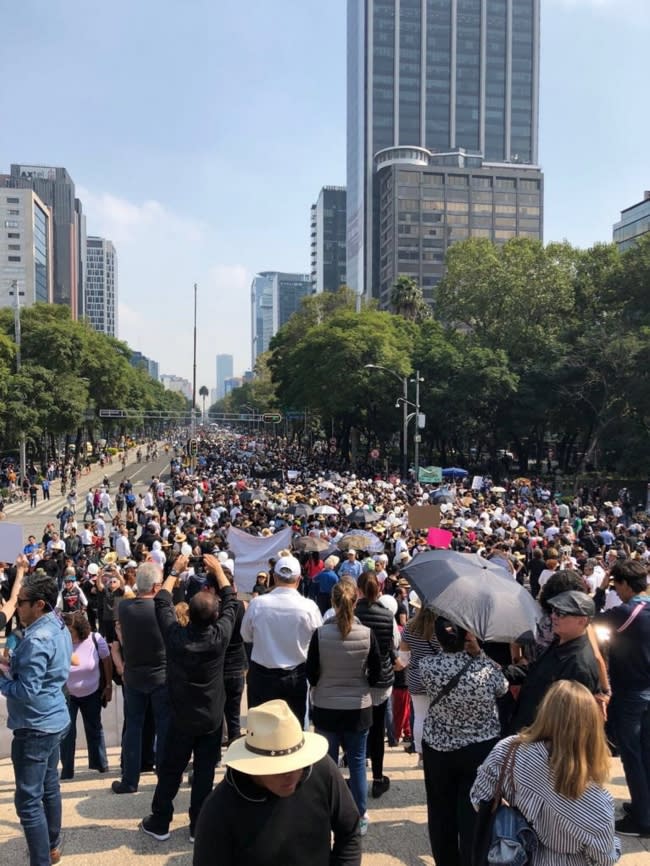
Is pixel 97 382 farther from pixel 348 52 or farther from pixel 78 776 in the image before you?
pixel 348 52

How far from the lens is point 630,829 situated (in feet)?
15.1

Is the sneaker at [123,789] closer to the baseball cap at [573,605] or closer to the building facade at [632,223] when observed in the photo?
the baseball cap at [573,605]

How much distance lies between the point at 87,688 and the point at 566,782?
420 centimetres

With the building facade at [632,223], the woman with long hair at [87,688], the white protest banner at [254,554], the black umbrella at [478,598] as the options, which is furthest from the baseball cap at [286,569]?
the building facade at [632,223]

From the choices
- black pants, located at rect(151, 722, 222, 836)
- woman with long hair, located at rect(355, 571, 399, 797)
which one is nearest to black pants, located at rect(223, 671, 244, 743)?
woman with long hair, located at rect(355, 571, 399, 797)

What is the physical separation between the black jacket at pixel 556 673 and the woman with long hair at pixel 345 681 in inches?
38.7

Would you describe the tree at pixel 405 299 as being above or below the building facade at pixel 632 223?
below

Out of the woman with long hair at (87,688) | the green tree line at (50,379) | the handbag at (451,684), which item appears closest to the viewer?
the handbag at (451,684)

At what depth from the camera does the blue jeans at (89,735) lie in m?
5.80

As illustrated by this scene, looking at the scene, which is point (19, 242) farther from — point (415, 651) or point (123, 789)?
point (415, 651)

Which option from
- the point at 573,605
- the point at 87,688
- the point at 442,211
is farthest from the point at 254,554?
the point at 442,211

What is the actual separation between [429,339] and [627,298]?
13.0 m

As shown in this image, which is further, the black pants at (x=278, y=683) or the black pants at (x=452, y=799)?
the black pants at (x=278, y=683)

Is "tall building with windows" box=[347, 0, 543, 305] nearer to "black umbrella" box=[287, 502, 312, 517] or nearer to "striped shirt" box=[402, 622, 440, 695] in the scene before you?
"black umbrella" box=[287, 502, 312, 517]
